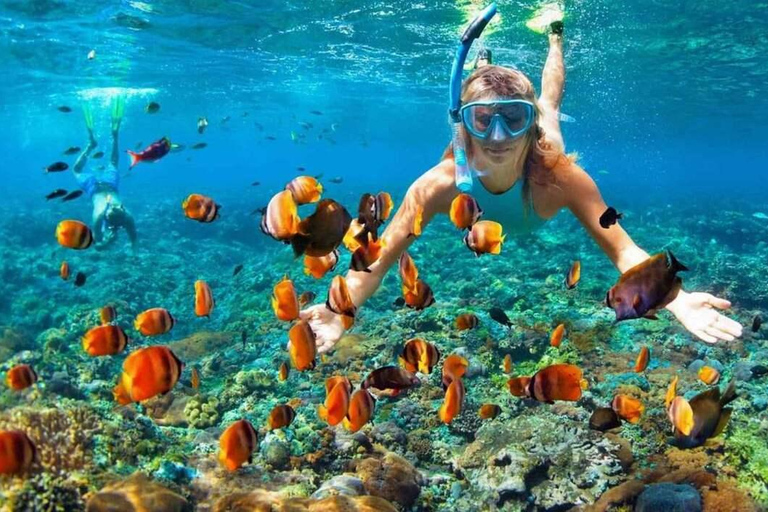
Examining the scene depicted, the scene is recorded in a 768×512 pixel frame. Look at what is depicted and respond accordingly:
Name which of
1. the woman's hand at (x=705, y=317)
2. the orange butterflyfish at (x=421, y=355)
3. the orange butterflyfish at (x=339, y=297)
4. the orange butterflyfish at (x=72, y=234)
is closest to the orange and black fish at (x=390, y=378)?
the orange butterflyfish at (x=421, y=355)

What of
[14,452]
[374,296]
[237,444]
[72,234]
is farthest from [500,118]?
[374,296]

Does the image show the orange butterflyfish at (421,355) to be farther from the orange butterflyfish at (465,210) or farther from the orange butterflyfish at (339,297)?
the orange butterflyfish at (465,210)

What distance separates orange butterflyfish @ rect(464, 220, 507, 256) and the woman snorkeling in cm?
83

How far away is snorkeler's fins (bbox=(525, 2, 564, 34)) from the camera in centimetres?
1898

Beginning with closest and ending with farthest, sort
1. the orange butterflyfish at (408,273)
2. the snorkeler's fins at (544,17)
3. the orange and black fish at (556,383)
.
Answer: the orange and black fish at (556,383)
the orange butterflyfish at (408,273)
the snorkeler's fins at (544,17)

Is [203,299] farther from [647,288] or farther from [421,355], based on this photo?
[647,288]

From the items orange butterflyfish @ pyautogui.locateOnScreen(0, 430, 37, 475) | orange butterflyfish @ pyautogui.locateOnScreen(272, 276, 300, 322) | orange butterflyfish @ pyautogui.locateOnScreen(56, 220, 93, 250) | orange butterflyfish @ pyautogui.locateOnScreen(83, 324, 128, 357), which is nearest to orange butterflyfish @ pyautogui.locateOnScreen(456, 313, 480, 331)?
orange butterflyfish @ pyautogui.locateOnScreen(272, 276, 300, 322)

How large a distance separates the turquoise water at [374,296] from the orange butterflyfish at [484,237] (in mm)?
2264

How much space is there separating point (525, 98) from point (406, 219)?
1.55 m

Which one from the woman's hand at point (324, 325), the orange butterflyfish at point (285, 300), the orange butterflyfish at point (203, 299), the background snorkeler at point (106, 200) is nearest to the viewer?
the orange butterflyfish at point (285, 300)

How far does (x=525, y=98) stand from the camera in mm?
4484

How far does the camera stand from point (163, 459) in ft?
18.6

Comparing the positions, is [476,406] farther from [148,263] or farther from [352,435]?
[148,263]

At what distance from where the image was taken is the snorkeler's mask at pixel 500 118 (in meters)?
4.38
